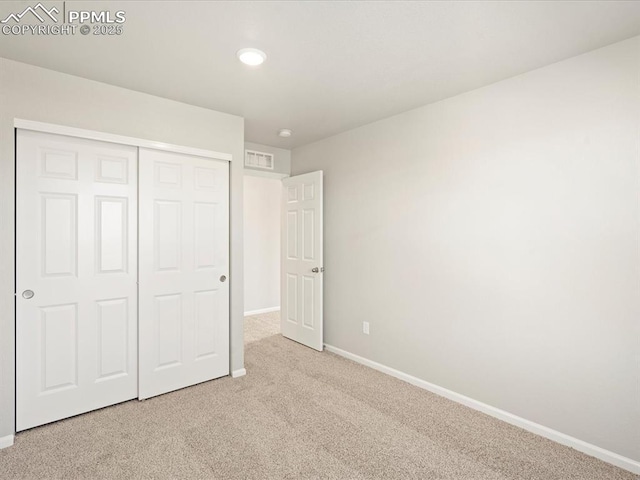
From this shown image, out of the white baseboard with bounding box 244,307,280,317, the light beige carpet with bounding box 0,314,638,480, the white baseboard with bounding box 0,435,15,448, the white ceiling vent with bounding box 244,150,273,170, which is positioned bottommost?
the light beige carpet with bounding box 0,314,638,480

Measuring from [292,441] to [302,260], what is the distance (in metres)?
2.28

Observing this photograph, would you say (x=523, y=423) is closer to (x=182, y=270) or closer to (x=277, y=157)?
(x=182, y=270)

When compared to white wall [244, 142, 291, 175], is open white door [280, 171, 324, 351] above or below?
below

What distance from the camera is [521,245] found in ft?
7.91

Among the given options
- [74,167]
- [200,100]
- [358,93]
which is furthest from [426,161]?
[74,167]

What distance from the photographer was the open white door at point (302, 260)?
397cm

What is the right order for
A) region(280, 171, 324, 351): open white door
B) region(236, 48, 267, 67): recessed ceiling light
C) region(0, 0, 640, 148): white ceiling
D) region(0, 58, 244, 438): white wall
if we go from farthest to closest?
region(280, 171, 324, 351): open white door → region(0, 58, 244, 438): white wall → region(236, 48, 267, 67): recessed ceiling light → region(0, 0, 640, 148): white ceiling

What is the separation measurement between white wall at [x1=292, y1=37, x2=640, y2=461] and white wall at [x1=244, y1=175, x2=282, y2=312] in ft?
9.20

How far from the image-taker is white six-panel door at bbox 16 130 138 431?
229 centimetres

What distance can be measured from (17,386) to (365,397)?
8.36 ft

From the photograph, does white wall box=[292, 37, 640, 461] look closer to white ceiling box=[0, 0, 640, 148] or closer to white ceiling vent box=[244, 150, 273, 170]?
white ceiling box=[0, 0, 640, 148]

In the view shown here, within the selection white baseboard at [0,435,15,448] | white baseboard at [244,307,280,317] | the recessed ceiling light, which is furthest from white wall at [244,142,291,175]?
white baseboard at [0,435,15,448]

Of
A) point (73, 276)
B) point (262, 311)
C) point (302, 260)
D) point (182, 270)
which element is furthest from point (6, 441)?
point (262, 311)

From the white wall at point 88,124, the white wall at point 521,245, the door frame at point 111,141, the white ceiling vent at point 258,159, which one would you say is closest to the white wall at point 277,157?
the white ceiling vent at point 258,159
